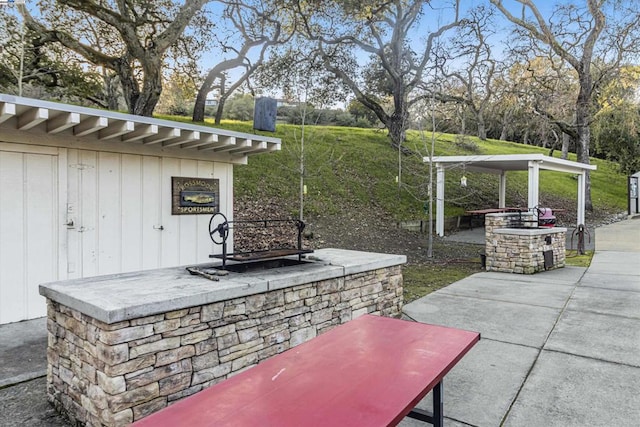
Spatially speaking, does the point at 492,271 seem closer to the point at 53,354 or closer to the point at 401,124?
the point at 53,354

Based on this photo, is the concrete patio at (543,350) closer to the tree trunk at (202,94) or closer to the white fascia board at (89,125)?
the white fascia board at (89,125)

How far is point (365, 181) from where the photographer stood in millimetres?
14836

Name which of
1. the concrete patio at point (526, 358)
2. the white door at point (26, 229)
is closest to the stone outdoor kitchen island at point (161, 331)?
the concrete patio at point (526, 358)

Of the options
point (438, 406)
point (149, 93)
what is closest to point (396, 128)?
point (149, 93)

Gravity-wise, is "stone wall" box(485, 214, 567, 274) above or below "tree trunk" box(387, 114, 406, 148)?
below

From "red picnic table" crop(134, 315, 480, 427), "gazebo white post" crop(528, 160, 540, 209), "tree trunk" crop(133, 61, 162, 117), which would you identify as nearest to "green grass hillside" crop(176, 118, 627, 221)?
"gazebo white post" crop(528, 160, 540, 209)

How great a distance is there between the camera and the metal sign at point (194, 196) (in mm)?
5800

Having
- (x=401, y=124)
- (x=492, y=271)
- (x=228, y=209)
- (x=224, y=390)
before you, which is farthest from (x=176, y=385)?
(x=401, y=124)

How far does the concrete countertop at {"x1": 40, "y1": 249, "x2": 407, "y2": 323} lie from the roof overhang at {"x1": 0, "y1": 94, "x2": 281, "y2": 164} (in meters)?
2.03

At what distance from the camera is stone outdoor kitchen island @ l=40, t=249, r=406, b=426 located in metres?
2.36

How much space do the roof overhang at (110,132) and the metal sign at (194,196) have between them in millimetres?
376

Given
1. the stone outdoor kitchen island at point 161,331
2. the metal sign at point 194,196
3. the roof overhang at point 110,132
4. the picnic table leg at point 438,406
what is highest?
the roof overhang at point 110,132

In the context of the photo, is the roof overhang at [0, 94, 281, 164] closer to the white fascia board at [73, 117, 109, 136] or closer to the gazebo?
the white fascia board at [73, 117, 109, 136]

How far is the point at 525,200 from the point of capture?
17.3m
